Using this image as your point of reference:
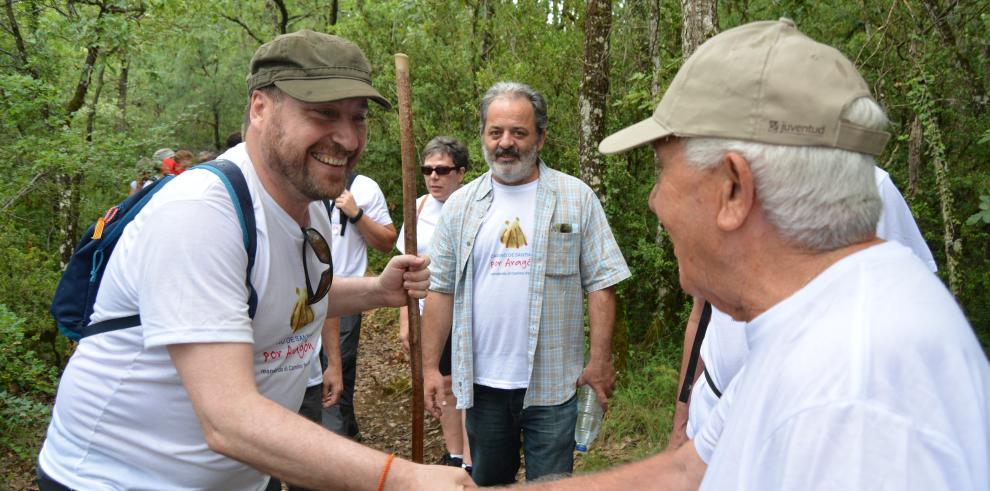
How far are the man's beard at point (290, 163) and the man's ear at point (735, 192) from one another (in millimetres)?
1389

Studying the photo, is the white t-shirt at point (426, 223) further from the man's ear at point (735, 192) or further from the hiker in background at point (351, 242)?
the man's ear at point (735, 192)

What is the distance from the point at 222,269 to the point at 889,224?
242 centimetres

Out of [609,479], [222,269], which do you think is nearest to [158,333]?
[222,269]

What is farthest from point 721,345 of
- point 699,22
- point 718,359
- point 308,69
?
point 699,22

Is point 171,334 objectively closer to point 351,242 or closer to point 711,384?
point 711,384

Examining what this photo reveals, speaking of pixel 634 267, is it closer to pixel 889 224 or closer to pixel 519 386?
pixel 519 386

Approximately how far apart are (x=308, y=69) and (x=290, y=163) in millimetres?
301

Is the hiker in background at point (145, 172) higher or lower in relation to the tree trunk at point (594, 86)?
lower

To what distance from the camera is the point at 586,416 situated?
4199 millimetres

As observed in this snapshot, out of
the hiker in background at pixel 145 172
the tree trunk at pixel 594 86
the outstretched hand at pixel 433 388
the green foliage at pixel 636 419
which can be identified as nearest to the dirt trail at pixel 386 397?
the green foliage at pixel 636 419

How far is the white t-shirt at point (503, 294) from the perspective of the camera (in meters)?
3.90

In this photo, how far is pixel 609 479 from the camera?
195 cm

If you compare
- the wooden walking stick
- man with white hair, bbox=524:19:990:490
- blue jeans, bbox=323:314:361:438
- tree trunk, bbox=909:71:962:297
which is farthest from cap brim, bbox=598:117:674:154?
tree trunk, bbox=909:71:962:297

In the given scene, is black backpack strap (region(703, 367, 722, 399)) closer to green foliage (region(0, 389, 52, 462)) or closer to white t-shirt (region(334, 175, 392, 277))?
white t-shirt (region(334, 175, 392, 277))
